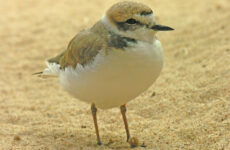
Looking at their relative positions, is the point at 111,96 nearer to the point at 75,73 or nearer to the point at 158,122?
the point at 75,73

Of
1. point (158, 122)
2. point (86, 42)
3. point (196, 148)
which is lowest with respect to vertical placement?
point (196, 148)

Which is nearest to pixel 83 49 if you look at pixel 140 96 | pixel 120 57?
pixel 120 57

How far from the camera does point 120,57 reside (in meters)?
2.81

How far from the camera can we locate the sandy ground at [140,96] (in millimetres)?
3453

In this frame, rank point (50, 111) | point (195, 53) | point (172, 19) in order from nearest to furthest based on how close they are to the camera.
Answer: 1. point (50, 111)
2. point (195, 53)
3. point (172, 19)

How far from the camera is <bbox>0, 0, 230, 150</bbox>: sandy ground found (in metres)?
3.45

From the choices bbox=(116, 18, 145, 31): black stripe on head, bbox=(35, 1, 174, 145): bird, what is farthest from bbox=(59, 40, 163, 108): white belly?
bbox=(116, 18, 145, 31): black stripe on head

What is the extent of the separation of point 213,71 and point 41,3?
4.66 m

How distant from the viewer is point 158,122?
3775 mm

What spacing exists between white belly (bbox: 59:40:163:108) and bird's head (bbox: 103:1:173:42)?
3.5 inches

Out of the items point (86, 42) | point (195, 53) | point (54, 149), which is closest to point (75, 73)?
point (86, 42)

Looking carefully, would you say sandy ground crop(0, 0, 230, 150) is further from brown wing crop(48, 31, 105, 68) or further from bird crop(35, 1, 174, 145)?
brown wing crop(48, 31, 105, 68)

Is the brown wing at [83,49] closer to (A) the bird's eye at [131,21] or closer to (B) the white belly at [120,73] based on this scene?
(B) the white belly at [120,73]

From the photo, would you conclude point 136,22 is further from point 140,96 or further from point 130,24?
point 140,96
